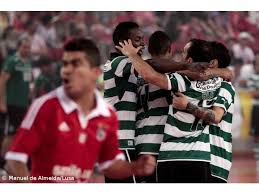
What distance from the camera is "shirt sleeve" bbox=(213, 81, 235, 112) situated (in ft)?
17.0

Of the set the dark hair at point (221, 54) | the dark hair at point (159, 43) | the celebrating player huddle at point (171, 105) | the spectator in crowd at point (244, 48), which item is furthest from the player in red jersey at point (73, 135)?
the spectator in crowd at point (244, 48)

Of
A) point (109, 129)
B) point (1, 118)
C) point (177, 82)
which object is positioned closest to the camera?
point (109, 129)

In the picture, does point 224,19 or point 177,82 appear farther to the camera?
point 224,19

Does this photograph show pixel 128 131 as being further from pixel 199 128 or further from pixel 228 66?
pixel 228 66

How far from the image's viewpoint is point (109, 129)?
4262mm

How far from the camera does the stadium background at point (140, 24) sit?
531 cm

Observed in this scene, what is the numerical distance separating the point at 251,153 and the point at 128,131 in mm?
1071

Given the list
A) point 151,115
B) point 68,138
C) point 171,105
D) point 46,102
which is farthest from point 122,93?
point 46,102

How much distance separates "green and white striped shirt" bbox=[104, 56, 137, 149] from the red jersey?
2.67ft

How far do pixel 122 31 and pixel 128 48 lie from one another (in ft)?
0.63

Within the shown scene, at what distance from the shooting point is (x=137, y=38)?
17.0 ft

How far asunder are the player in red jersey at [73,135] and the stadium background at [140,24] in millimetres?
788

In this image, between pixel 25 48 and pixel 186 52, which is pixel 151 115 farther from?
pixel 25 48
